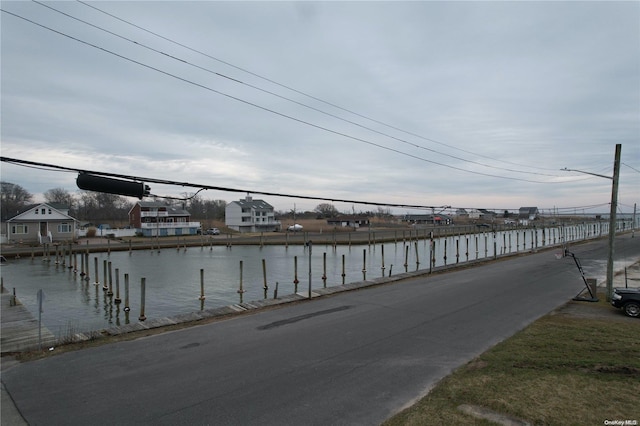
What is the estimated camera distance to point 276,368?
29.2 ft

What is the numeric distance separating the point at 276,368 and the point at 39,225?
7004 centimetres

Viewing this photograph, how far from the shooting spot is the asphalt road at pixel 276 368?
689 cm

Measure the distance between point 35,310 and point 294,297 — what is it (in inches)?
621

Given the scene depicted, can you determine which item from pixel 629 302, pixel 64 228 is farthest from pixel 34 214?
pixel 629 302

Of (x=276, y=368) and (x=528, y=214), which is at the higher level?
(x=528, y=214)

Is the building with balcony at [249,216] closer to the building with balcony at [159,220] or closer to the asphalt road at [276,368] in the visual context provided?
the building with balcony at [159,220]

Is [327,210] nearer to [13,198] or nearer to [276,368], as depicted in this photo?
[13,198]

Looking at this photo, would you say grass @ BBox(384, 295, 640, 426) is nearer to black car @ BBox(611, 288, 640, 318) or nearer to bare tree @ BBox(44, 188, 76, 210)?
→ black car @ BBox(611, 288, 640, 318)

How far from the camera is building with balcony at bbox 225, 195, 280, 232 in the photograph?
106 metres

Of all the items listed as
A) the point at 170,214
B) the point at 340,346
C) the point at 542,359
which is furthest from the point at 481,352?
the point at 170,214

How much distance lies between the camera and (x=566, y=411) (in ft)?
20.4

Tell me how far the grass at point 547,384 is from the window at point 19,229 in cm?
7358

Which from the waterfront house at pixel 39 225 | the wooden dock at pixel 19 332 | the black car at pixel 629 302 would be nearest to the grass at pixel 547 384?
the black car at pixel 629 302

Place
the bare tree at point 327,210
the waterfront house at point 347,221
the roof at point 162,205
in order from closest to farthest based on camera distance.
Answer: the roof at point 162,205
the waterfront house at point 347,221
the bare tree at point 327,210
